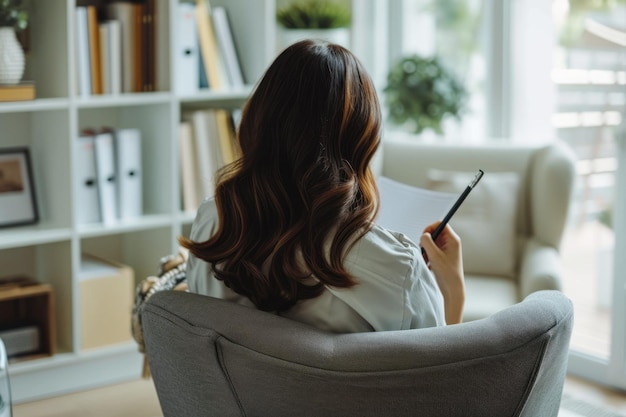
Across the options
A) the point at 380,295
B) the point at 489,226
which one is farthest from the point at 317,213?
the point at 489,226

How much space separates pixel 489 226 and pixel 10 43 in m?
1.76

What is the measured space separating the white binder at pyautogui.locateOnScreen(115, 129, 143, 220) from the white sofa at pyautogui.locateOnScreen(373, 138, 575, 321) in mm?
1091

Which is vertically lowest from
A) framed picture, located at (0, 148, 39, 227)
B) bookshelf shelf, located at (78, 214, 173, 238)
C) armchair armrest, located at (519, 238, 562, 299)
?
armchair armrest, located at (519, 238, 562, 299)

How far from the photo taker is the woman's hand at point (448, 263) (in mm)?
1855

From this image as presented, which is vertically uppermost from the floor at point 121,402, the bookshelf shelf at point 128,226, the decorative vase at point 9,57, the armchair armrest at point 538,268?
the decorative vase at point 9,57

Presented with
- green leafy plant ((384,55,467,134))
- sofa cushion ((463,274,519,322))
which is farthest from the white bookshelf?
sofa cushion ((463,274,519,322))

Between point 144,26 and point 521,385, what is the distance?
2315mm

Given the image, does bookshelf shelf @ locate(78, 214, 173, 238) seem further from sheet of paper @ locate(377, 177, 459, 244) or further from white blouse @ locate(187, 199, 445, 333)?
white blouse @ locate(187, 199, 445, 333)

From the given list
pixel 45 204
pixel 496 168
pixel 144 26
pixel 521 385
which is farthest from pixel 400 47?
pixel 521 385

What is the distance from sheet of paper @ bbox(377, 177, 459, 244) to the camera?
6.72ft

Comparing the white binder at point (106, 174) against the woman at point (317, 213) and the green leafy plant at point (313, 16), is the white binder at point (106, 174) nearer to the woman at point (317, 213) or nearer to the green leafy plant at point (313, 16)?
the green leafy plant at point (313, 16)

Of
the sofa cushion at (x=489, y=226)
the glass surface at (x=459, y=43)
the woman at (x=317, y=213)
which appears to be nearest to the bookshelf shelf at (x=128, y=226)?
the sofa cushion at (x=489, y=226)

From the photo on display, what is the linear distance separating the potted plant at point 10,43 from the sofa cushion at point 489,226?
1548 mm

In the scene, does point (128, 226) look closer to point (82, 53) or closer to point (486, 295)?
point (82, 53)
